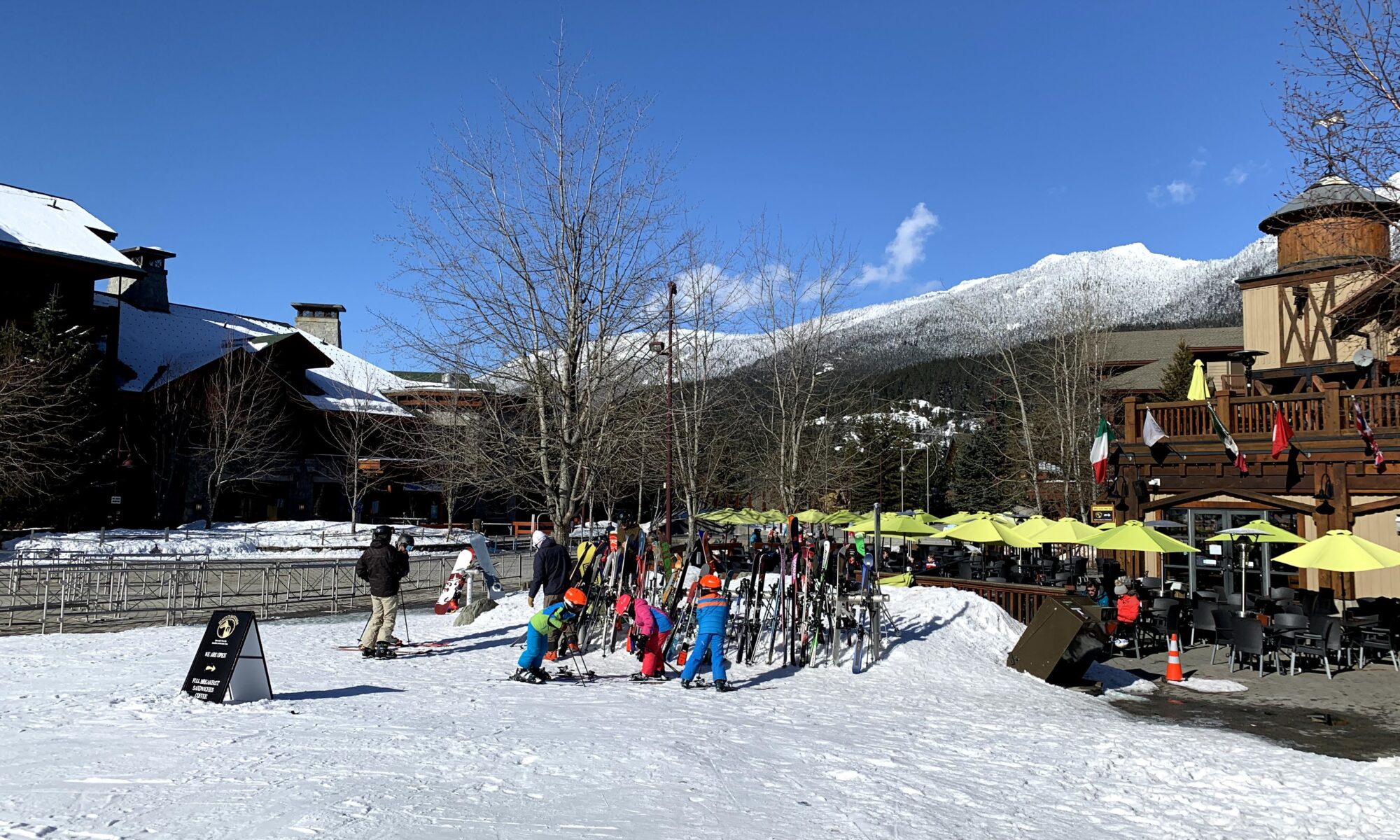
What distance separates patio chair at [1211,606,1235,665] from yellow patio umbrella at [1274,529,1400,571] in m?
1.29

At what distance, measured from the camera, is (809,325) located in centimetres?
2959

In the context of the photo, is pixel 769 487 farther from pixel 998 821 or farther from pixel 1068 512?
pixel 998 821

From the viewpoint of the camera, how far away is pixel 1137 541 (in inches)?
747

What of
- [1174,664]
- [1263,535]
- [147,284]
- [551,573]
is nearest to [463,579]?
[551,573]

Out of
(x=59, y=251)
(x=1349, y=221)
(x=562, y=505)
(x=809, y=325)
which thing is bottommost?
(x=562, y=505)

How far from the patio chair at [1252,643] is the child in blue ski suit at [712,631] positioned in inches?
353

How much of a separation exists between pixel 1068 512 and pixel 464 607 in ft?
76.8

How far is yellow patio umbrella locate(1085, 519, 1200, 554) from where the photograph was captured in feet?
61.9

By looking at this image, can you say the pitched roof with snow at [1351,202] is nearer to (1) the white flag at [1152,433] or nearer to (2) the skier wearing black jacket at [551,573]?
(2) the skier wearing black jacket at [551,573]

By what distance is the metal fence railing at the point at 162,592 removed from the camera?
56.0 feet

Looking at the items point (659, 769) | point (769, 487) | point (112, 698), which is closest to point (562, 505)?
point (112, 698)

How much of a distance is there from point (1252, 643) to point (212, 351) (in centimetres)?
4433

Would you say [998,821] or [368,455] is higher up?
[368,455]

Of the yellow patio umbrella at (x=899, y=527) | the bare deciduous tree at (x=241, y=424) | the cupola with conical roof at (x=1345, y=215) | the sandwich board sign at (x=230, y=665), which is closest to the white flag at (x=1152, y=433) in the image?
the yellow patio umbrella at (x=899, y=527)
